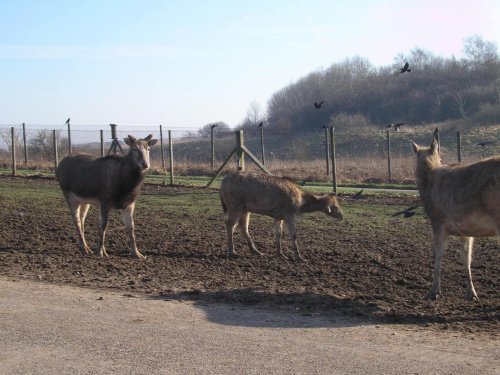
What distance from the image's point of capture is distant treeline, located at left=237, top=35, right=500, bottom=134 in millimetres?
48219

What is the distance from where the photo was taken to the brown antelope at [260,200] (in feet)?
36.0

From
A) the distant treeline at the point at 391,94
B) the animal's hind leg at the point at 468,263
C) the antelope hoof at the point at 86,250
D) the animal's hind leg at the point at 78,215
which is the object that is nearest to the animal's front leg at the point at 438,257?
the animal's hind leg at the point at 468,263

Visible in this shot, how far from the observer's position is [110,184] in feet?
36.5

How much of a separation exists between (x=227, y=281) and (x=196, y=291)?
829mm

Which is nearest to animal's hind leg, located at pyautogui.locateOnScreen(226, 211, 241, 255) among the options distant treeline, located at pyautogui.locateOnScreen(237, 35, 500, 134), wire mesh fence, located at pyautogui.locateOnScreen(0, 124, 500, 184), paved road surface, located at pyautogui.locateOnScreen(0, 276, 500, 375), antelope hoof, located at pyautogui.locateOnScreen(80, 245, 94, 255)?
antelope hoof, located at pyautogui.locateOnScreen(80, 245, 94, 255)

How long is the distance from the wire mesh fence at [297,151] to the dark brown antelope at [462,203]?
533 inches

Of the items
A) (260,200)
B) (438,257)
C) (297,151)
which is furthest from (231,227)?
(297,151)

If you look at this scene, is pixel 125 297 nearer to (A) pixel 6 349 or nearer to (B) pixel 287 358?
(A) pixel 6 349

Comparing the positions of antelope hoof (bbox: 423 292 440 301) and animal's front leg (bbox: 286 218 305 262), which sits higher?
animal's front leg (bbox: 286 218 305 262)

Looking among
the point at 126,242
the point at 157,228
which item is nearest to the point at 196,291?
the point at 126,242

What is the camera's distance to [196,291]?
8070mm

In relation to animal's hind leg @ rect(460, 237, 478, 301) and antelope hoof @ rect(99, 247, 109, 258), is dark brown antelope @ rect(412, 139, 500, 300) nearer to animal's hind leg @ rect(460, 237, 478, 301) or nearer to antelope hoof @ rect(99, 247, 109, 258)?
animal's hind leg @ rect(460, 237, 478, 301)

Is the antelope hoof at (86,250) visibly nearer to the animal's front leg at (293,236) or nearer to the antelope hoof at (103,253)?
the antelope hoof at (103,253)

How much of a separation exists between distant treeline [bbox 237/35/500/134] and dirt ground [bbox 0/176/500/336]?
105 feet
